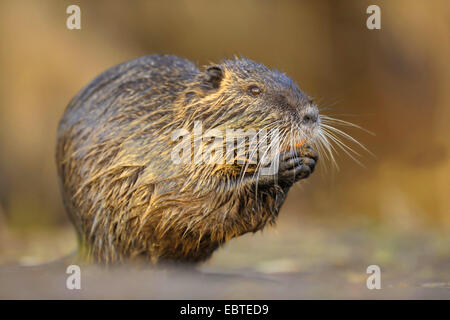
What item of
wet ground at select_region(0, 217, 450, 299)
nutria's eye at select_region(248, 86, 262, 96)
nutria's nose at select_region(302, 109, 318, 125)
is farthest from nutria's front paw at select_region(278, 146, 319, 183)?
wet ground at select_region(0, 217, 450, 299)

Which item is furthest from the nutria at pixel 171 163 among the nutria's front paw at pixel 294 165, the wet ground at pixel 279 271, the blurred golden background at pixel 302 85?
the blurred golden background at pixel 302 85

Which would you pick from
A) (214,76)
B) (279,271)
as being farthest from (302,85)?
(214,76)

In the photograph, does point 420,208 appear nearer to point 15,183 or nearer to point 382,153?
point 382,153

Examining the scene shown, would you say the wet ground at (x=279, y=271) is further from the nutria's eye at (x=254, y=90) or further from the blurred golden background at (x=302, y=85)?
the nutria's eye at (x=254, y=90)

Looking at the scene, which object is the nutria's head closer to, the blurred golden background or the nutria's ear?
the nutria's ear

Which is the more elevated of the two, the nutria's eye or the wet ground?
the nutria's eye

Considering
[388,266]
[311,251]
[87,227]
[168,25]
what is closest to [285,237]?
[311,251]

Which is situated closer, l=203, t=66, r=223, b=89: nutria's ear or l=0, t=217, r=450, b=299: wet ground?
l=0, t=217, r=450, b=299: wet ground

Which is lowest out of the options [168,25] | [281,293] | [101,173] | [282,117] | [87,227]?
[281,293]
